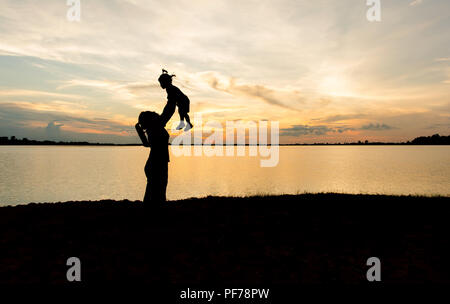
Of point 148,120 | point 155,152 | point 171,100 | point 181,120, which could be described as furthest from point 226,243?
point 171,100

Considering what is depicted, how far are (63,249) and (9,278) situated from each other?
1485mm

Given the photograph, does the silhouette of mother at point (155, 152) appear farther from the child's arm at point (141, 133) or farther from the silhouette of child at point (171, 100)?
the silhouette of child at point (171, 100)

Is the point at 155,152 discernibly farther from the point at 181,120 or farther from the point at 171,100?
the point at 171,100

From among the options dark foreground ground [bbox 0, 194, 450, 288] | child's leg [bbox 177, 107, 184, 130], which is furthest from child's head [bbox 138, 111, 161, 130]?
dark foreground ground [bbox 0, 194, 450, 288]

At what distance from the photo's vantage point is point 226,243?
26.7ft

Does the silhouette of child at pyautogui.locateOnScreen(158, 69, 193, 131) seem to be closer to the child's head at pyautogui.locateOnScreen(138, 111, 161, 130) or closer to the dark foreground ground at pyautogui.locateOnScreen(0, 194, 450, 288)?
the child's head at pyautogui.locateOnScreen(138, 111, 161, 130)

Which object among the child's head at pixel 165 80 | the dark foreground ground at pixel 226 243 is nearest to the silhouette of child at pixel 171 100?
the child's head at pixel 165 80

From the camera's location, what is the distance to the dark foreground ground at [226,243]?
6410 millimetres

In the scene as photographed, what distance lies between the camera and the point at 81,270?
6562 millimetres

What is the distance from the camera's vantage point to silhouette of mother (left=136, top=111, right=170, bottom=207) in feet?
30.8

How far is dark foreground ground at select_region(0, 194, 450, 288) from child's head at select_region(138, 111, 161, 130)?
296 centimetres
